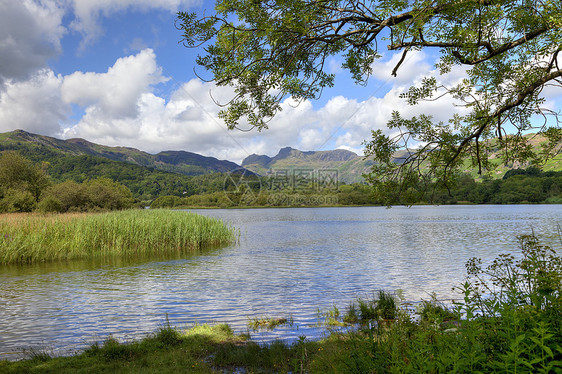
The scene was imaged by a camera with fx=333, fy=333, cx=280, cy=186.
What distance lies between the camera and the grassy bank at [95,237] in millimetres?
20969

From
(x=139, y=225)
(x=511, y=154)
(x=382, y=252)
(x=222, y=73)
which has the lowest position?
(x=382, y=252)

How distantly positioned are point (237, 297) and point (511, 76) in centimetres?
1146

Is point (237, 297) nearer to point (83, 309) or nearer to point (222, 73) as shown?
point (83, 309)

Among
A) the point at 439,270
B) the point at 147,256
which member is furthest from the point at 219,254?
the point at 439,270

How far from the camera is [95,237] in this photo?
23.9 metres

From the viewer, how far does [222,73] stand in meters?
6.71

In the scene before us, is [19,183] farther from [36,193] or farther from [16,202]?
[16,202]

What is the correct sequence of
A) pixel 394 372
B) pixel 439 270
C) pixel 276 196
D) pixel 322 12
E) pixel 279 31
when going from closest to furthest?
pixel 394 372 < pixel 279 31 < pixel 322 12 < pixel 439 270 < pixel 276 196

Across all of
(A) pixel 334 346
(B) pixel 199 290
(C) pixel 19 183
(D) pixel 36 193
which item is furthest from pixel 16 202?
(A) pixel 334 346

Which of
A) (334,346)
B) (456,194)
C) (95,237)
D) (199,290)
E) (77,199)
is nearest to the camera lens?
(334,346)

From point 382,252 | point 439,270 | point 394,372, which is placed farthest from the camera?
point 382,252

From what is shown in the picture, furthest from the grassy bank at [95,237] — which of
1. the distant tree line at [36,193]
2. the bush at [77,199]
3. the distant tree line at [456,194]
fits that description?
the distant tree line at [456,194]

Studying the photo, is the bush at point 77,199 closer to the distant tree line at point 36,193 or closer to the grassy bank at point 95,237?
the distant tree line at point 36,193

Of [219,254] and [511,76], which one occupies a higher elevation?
[511,76]
